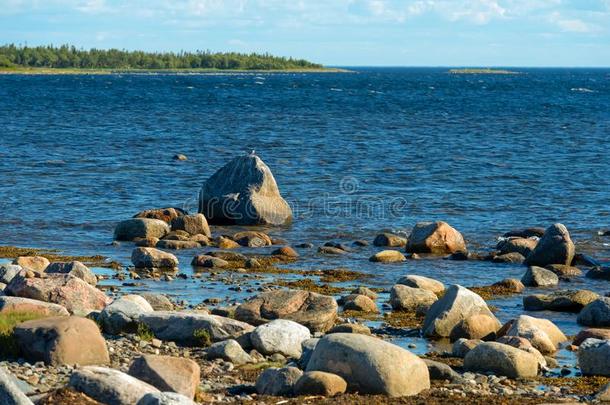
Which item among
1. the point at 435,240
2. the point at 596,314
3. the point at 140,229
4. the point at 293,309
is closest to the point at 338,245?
the point at 435,240

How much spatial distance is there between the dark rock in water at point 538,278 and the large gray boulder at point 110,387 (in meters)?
11.7

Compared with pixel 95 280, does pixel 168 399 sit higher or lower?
higher

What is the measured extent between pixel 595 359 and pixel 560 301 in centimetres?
474

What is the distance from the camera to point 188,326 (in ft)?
48.5

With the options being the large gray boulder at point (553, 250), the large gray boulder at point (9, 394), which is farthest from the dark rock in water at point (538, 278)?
the large gray boulder at point (9, 394)

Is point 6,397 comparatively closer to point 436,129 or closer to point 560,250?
point 560,250

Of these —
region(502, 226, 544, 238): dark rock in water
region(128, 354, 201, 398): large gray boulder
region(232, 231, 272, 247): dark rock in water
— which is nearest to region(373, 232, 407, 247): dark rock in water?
region(232, 231, 272, 247): dark rock in water

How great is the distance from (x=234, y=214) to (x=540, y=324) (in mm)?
13947

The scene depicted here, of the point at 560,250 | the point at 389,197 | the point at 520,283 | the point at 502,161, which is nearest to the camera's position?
the point at 520,283

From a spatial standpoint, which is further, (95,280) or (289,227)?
(289,227)

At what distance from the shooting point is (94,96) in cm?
10731

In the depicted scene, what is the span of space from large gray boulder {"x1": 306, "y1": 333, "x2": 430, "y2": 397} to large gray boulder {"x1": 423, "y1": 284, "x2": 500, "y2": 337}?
351 centimetres

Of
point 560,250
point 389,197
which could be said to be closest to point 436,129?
point 389,197

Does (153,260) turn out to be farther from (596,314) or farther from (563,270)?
(596,314)
